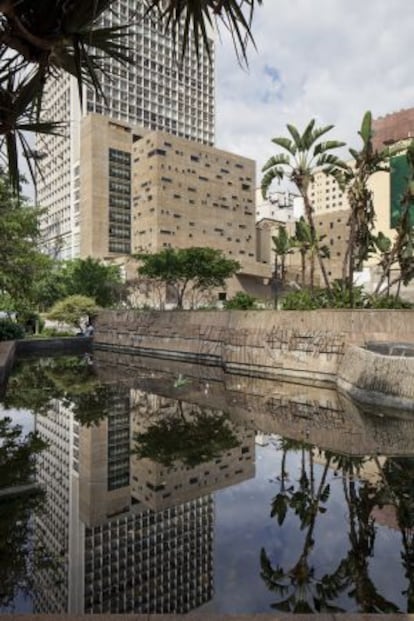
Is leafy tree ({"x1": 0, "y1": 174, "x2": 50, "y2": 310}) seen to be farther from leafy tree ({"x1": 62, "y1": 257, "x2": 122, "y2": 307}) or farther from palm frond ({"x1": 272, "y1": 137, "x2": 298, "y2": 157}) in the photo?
leafy tree ({"x1": 62, "y1": 257, "x2": 122, "y2": 307})

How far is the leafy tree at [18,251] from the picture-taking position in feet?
58.2

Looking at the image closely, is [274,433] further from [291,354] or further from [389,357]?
[291,354]

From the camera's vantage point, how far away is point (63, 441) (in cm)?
917

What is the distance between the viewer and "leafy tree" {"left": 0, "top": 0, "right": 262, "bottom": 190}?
2873 millimetres

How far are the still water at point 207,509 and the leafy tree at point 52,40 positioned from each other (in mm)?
3877

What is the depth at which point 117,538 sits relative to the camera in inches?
210

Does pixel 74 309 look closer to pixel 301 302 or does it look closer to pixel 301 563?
pixel 301 302

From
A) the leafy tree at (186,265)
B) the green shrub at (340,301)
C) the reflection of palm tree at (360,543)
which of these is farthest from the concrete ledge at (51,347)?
the reflection of palm tree at (360,543)

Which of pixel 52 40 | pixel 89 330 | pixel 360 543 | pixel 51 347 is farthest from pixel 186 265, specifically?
pixel 52 40

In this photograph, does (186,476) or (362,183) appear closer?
(186,476)

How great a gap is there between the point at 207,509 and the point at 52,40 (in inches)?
215

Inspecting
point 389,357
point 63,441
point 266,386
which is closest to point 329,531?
point 63,441

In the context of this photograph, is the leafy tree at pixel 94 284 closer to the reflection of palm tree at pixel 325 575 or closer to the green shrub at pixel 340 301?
the green shrub at pixel 340 301

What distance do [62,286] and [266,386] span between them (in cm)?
3863
